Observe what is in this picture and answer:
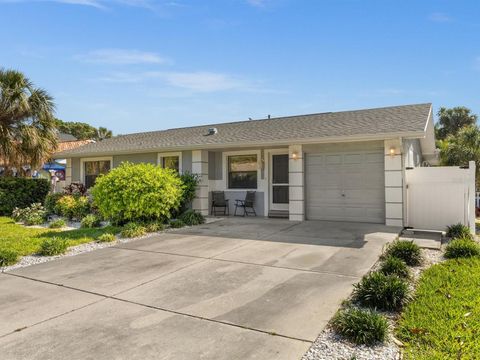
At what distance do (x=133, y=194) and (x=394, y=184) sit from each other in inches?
295

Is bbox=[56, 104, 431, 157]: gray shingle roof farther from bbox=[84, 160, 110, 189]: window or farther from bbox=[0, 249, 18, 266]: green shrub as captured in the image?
bbox=[0, 249, 18, 266]: green shrub

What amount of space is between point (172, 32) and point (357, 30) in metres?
6.29

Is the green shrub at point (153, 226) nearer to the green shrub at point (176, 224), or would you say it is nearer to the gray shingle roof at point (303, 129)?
the green shrub at point (176, 224)

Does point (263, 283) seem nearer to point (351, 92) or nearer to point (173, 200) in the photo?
point (173, 200)

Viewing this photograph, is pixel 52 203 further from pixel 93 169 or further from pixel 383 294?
pixel 383 294

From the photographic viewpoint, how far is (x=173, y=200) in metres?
10.3

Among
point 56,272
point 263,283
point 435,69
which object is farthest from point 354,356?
point 435,69

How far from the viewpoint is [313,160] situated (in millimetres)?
10609

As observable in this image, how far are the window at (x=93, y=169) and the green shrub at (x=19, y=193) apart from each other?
1902 millimetres

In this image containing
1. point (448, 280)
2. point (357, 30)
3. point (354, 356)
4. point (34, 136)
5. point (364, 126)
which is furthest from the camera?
point (34, 136)

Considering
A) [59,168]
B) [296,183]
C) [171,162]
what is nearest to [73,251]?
[171,162]

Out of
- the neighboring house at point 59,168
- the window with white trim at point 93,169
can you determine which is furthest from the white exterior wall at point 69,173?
the window with white trim at point 93,169

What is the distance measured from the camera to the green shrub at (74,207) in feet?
39.7

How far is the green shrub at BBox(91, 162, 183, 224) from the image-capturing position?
31.4ft
